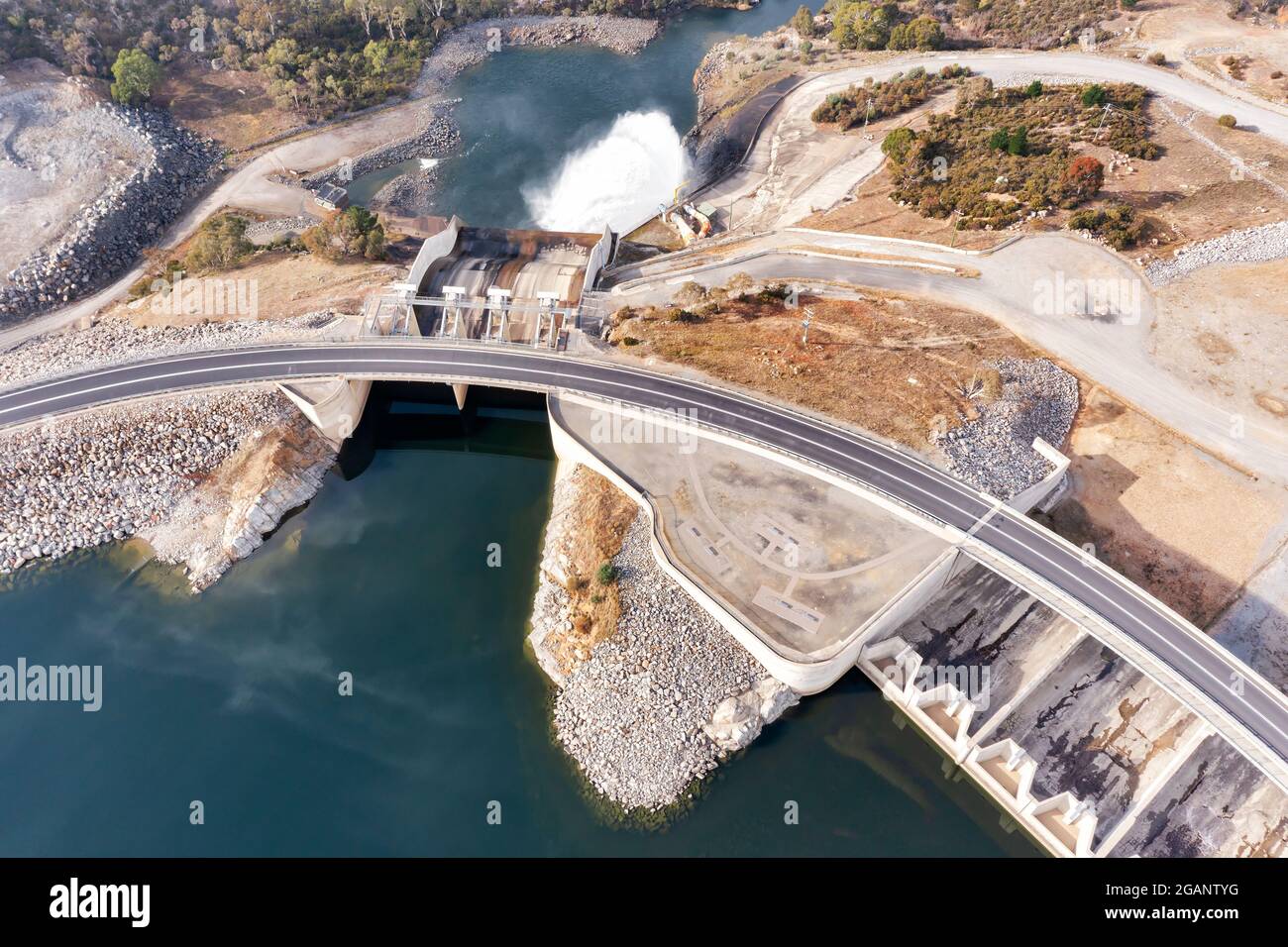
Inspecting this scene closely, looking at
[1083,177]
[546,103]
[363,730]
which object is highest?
[1083,177]

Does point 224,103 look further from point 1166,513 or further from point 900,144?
point 1166,513

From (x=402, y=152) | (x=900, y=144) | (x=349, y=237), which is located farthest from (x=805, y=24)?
(x=349, y=237)

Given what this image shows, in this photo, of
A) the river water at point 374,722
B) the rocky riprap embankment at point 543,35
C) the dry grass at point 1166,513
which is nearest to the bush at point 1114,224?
the dry grass at point 1166,513

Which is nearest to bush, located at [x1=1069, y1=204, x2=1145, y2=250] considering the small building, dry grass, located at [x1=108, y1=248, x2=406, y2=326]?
dry grass, located at [x1=108, y1=248, x2=406, y2=326]

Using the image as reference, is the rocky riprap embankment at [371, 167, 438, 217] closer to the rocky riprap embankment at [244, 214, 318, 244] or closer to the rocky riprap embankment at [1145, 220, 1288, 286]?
the rocky riprap embankment at [244, 214, 318, 244]

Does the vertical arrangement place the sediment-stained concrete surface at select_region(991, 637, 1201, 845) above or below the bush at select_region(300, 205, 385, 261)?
below

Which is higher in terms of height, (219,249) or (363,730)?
(219,249)
